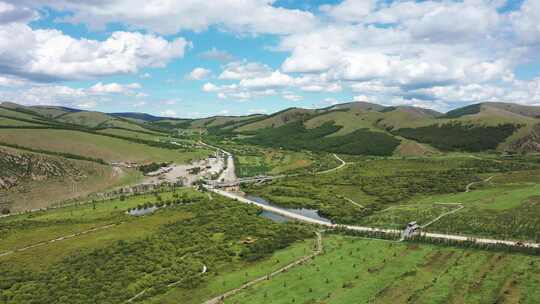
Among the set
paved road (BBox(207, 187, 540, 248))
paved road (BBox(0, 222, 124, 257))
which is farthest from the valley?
paved road (BBox(0, 222, 124, 257))

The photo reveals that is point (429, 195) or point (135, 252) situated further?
point (429, 195)

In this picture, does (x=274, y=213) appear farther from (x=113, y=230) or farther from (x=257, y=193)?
Answer: (x=113, y=230)

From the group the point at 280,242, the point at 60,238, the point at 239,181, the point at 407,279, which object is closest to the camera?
the point at 407,279

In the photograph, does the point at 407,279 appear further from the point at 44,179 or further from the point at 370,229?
the point at 44,179

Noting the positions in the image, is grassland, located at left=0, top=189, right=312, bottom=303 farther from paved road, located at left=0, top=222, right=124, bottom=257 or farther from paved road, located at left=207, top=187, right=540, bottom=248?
paved road, located at left=207, top=187, right=540, bottom=248

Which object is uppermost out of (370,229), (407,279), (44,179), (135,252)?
(44,179)

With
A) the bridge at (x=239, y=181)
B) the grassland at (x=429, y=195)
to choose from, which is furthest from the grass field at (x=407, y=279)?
the bridge at (x=239, y=181)

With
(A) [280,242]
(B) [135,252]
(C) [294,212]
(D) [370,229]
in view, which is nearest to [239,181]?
(C) [294,212]

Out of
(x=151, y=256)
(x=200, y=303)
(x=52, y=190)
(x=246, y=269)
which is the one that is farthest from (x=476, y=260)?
(x=52, y=190)
